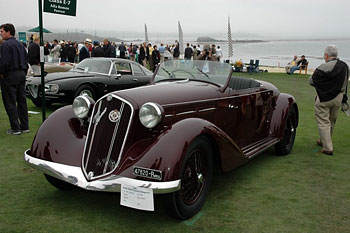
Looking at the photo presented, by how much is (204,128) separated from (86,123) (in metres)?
1.42

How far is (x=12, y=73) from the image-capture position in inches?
245

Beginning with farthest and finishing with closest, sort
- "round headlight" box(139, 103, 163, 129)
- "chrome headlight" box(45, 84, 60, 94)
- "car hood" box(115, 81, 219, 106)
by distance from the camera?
"chrome headlight" box(45, 84, 60, 94)
"car hood" box(115, 81, 219, 106)
"round headlight" box(139, 103, 163, 129)

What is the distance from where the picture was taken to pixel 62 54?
19.7 metres

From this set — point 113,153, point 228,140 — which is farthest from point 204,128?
point 113,153

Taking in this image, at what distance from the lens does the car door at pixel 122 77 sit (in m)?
9.59

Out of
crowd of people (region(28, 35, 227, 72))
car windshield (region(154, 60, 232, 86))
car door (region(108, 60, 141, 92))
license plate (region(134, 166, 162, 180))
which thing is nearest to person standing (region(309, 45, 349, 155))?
car windshield (region(154, 60, 232, 86))

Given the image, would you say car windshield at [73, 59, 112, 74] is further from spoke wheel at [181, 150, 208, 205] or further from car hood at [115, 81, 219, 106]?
spoke wheel at [181, 150, 208, 205]

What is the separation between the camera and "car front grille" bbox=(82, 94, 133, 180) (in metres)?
3.35

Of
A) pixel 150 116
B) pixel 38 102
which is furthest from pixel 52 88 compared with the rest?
pixel 150 116

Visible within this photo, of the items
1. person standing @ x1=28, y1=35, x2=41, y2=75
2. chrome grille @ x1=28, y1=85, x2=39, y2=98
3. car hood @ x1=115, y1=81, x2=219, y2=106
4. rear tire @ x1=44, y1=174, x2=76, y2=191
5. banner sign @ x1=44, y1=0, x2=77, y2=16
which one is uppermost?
banner sign @ x1=44, y1=0, x2=77, y2=16

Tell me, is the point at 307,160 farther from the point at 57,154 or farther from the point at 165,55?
the point at 165,55

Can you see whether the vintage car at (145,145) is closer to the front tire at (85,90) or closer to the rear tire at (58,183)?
the rear tire at (58,183)

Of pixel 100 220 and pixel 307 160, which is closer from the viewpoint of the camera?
pixel 100 220

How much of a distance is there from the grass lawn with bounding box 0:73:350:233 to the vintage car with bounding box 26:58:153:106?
3202 mm
